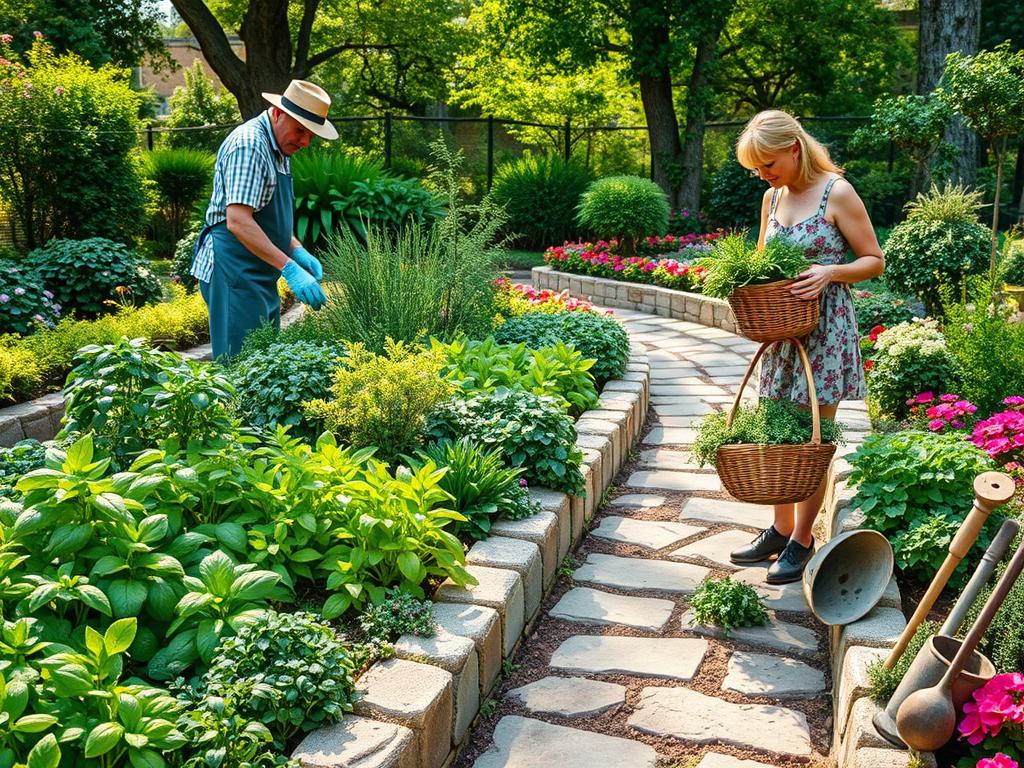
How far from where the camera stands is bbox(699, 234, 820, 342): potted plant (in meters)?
3.21

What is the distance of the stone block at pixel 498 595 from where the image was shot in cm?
295

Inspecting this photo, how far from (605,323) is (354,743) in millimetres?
4430

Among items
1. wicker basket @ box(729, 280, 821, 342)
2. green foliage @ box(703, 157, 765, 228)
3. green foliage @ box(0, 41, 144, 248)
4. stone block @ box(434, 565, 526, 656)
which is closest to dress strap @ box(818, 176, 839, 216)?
wicker basket @ box(729, 280, 821, 342)

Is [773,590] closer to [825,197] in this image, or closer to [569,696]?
[569,696]

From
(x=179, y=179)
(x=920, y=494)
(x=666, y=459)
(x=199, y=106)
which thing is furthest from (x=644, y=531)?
(x=199, y=106)

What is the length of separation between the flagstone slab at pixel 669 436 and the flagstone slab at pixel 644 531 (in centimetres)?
119

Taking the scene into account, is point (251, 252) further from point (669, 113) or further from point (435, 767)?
point (669, 113)

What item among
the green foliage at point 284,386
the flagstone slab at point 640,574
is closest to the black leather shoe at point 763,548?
the flagstone slab at point 640,574

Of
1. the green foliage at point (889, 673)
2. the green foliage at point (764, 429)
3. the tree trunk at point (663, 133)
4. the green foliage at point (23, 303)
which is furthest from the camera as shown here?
the tree trunk at point (663, 133)

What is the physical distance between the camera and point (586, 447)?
444cm

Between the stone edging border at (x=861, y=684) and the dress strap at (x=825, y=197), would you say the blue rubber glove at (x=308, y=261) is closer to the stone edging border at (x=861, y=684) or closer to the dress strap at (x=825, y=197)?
the dress strap at (x=825, y=197)

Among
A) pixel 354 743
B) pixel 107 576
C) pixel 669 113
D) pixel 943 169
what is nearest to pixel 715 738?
pixel 354 743

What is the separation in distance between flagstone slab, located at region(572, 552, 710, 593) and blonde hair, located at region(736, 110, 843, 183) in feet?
5.30

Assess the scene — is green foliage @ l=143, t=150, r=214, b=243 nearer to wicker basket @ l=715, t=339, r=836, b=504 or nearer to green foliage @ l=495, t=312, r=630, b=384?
green foliage @ l=495, t=312, r=630, b=384
